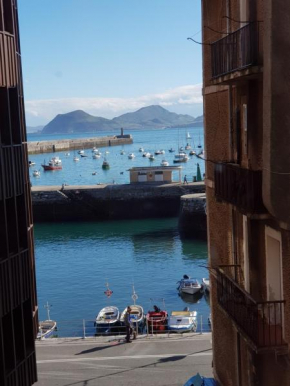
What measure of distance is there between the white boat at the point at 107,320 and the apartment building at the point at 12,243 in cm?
1990

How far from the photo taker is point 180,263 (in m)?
54.6

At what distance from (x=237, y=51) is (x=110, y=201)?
67.9 m

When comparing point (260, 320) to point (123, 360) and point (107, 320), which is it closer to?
point (123, 360)

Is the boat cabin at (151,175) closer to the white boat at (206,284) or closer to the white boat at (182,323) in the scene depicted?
the white boat at (206,284)

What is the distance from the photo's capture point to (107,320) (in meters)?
36.3

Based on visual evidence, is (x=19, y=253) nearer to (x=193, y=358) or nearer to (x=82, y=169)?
(x=193, y=358)

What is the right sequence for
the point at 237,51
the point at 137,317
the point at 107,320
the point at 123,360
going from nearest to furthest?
1. the point at 237,51
2. the point at 123,360
3. the point at 137,317
4. the point at 107,320

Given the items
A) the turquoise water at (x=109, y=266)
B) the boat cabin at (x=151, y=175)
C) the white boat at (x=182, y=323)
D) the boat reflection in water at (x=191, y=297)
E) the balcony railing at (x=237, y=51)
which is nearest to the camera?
the balcony railing at (x=237, y=51)

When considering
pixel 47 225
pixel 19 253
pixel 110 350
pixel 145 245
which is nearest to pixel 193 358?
pixel 110 350

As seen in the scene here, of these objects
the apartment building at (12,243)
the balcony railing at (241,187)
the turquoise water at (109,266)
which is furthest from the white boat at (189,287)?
the balcony railing at (241,187)

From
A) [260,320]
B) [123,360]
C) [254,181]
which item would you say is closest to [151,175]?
[123,360]

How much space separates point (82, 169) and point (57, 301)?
120391mm

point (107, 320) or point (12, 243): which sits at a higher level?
point (12, 243)

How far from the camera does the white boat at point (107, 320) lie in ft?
117
